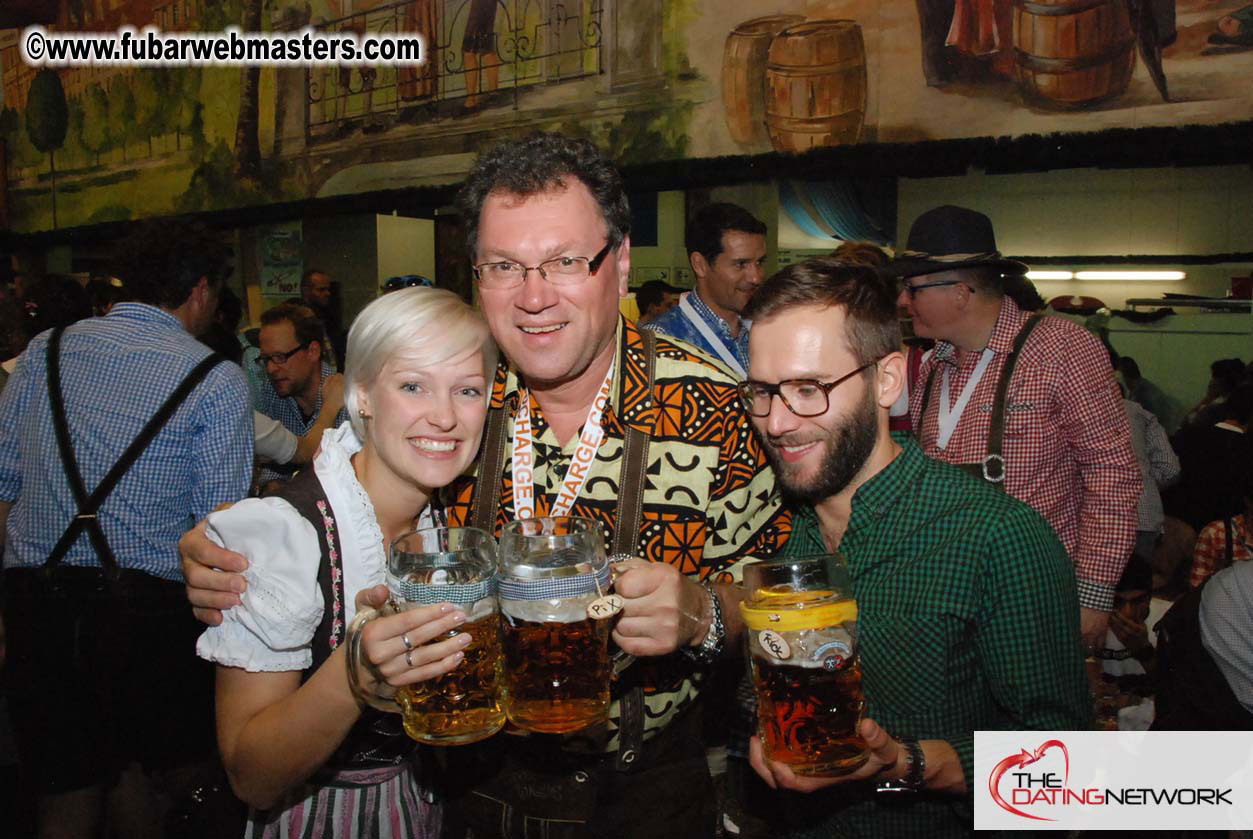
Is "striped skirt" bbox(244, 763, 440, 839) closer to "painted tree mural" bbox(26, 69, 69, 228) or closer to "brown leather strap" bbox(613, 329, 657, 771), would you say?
"brown leather strap" bbox(613, 329, 657, 771)

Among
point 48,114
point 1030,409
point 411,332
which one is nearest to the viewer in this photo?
point 411,332

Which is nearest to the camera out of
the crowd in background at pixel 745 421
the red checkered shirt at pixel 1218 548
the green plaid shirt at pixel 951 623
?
the green plaid shirt at pixel 951 623

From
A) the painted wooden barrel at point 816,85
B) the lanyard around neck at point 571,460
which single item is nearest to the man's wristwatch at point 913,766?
the lanyard around neck at point 571,460

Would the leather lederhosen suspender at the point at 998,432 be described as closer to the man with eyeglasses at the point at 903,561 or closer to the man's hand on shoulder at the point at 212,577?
the man with eyeglasses at the point at 903,561

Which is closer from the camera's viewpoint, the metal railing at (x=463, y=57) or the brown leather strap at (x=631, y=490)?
the brown leather strap at (x=631, y=490)

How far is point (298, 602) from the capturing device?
1.32 meters

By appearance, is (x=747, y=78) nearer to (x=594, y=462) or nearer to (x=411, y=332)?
(x=594, y=462)

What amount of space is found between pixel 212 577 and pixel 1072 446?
2601 millimetres

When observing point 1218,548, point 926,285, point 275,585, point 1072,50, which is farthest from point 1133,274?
point 275,585

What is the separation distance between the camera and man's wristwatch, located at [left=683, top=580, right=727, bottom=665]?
1394mm

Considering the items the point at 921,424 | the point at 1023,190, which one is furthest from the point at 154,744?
the point at 1023,190

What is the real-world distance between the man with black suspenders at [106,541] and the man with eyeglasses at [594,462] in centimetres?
120

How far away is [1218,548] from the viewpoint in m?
3.22

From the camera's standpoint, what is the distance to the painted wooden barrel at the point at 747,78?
218 inches
